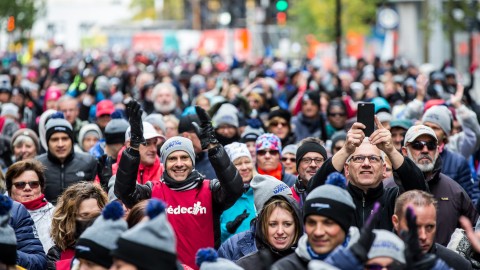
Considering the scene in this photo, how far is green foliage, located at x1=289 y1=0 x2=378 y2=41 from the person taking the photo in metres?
48.3

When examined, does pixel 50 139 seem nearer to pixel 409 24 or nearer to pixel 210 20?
pixel 409 24

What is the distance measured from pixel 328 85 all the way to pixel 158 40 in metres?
61.0

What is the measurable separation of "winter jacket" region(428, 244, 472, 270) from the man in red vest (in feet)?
6.59

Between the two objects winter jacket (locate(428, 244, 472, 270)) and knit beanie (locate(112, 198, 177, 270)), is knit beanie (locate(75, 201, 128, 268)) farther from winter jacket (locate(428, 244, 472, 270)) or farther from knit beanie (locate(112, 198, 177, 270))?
winter jacket (locate(428, 244, 472, 270))

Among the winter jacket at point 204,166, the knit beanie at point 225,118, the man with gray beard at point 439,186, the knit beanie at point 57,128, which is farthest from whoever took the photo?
the knit beanie at point 225,118

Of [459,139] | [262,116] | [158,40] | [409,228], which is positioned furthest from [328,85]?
[158,40]

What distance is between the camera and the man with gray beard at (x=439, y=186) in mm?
9531

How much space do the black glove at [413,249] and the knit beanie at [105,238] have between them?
1529 millimetres

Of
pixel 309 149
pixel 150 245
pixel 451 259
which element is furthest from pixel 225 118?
pixel 150 245

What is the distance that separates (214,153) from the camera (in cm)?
907

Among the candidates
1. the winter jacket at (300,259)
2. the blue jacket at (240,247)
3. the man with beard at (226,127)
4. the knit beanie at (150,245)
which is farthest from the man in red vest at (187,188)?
the man with beard at (226,127)

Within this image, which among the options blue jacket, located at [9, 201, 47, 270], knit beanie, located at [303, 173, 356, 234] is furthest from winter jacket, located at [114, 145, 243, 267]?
knit beanie, located at [303, 173, 356, 234]

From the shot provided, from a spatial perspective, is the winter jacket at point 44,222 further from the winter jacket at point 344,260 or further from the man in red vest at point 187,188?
the winter jacket at point 344,260

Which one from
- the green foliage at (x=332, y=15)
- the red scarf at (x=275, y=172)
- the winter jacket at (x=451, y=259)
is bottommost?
the winter jacket at (x=451, y=259)
